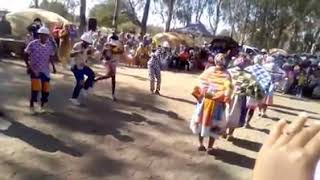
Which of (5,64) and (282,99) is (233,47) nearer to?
(282,99)

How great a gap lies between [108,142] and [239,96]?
8.06 feet

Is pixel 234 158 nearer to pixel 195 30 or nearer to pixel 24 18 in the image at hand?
pixel 24 18

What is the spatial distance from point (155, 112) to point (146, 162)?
3723 mm

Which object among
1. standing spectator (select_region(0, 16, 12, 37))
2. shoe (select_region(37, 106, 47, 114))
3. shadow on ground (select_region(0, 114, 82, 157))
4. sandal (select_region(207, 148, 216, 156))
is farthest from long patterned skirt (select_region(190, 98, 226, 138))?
standing spectator (select_region(0, 16, 12, 37))

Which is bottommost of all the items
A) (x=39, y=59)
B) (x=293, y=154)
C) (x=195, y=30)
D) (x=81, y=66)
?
(x=81, y=66)

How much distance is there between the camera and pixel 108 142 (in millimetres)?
7773

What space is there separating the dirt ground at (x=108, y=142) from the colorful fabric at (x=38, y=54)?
2.53 feet

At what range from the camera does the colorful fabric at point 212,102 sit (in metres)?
7.48

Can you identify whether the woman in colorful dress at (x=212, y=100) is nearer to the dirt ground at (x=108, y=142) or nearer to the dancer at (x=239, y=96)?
the dirt ground at (x=108, y=142)

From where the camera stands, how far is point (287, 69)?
20938 mm

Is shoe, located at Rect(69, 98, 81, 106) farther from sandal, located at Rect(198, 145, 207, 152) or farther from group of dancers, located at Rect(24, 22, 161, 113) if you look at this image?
sandal, located at Rect(198, 145, 207, 152)

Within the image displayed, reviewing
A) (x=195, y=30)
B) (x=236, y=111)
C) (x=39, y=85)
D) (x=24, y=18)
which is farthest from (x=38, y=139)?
(x=195, y=30)

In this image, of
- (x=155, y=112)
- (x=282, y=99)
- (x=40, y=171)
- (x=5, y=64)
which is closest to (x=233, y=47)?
(x=282, y=99)

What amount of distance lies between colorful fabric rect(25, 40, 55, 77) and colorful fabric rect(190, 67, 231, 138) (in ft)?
7.83
